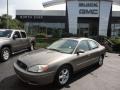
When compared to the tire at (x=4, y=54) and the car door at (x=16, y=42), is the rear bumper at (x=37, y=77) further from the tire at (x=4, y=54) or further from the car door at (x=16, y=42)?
the car door at (x=16, y=42)

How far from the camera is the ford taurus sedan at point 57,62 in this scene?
5703 millimetres

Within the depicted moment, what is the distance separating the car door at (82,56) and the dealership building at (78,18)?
35.1m

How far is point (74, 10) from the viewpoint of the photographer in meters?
42.4

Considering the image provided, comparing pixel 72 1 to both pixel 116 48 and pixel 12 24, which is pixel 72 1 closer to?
pixel 12 24

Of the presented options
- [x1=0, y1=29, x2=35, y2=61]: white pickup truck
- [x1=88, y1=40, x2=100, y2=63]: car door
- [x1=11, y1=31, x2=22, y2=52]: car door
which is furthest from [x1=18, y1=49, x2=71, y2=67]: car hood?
[x1=11, y1=31, x2=22, y2=52]: car door

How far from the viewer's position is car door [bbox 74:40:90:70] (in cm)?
709

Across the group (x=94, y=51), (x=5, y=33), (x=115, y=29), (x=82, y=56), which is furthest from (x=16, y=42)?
(x=115, y=29)

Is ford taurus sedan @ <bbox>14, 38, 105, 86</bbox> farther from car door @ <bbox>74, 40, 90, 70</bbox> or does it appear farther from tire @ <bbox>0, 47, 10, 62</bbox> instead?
tire @ <bbox>0, 47, 10, 62</bbox>

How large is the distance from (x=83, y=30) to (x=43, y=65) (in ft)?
136

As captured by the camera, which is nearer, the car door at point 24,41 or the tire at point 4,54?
the tire at point 4,54

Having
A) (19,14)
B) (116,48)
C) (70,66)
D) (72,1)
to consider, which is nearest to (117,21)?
(72,1)

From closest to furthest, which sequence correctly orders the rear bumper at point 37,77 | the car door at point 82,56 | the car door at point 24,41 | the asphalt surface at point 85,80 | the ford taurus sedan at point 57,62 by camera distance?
the rear bumper at point 37,77 → the ford taurus sedan at point 57,62 → the asphalt surface at point 85,80 → the car door at point 82,56 → the car door at point 24,41

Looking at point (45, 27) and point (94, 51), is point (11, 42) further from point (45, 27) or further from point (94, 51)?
point (45, 27)

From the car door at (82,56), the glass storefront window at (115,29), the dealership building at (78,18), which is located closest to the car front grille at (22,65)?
the car door at (82,56)
